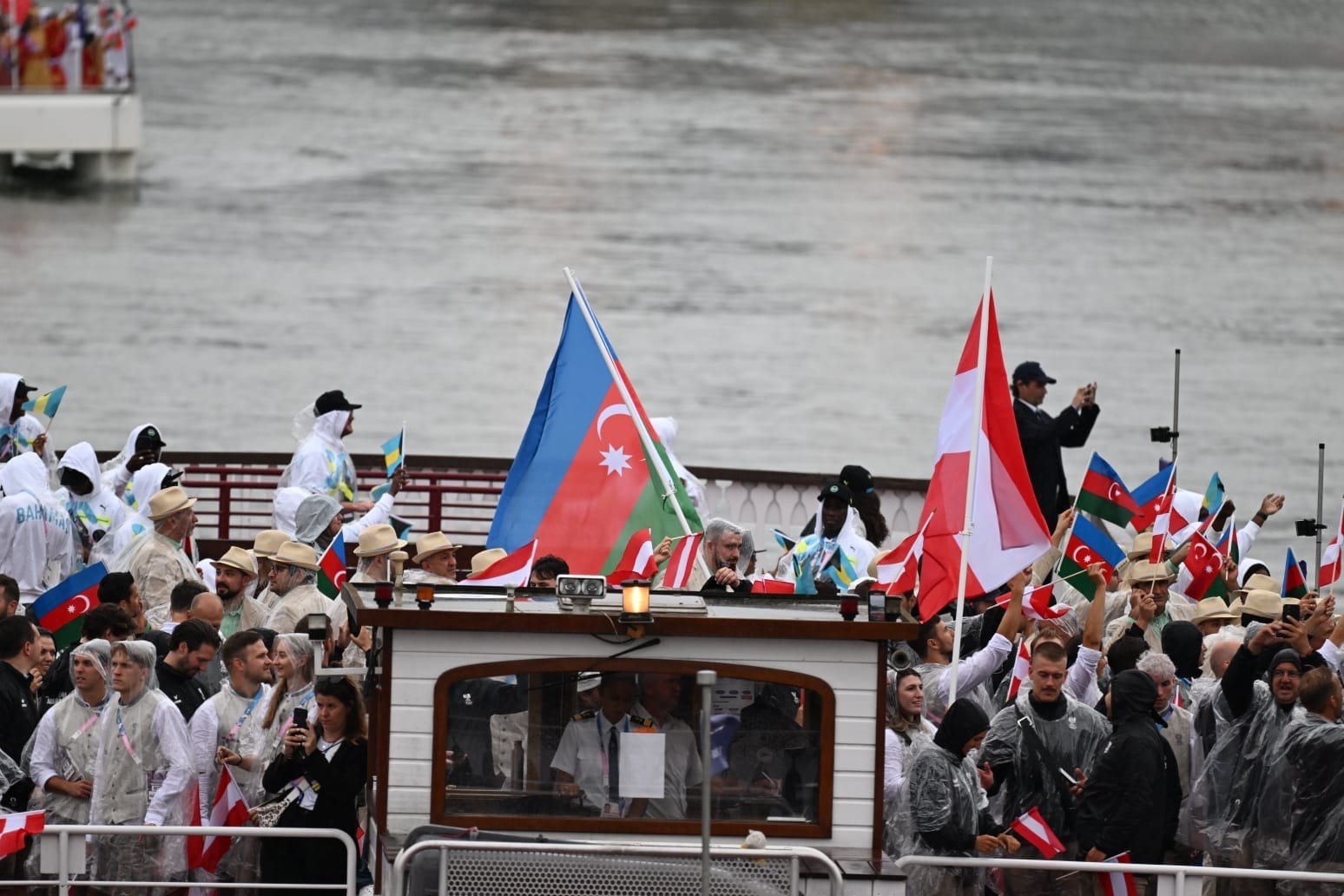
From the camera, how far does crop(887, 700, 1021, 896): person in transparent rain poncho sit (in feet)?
22.5

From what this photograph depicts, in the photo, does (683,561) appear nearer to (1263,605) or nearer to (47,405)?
(1263,605)

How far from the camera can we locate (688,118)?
59000 millimetres

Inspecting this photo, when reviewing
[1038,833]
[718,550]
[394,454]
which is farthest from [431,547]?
[394,454]

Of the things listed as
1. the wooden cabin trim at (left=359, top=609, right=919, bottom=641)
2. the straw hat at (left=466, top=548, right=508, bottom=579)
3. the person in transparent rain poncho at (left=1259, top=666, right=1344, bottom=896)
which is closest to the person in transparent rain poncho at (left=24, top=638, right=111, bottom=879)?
the wooden cabin trim at (left=359, top=609, right=919, bottom=641)

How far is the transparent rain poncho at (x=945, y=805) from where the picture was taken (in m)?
6.86

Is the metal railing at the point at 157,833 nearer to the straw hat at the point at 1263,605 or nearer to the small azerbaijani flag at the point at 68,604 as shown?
the small azerbaijani flag at the point at 68,604

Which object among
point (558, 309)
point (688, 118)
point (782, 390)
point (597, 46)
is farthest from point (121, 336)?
point (597, 46)

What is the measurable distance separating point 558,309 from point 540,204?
290 inches

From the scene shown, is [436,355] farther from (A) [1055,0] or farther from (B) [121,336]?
(A) [1055,0]

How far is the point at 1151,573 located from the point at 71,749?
4.61 m

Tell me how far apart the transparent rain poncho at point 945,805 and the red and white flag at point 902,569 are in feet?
6.64

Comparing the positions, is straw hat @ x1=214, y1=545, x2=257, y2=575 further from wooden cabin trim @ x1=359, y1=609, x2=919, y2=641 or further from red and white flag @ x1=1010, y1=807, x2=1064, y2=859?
red and white flag @ x1=1010, y1=807, x2=1064, y2=859

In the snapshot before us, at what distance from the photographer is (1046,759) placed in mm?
7387

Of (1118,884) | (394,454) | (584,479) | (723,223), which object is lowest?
(1118,884)
